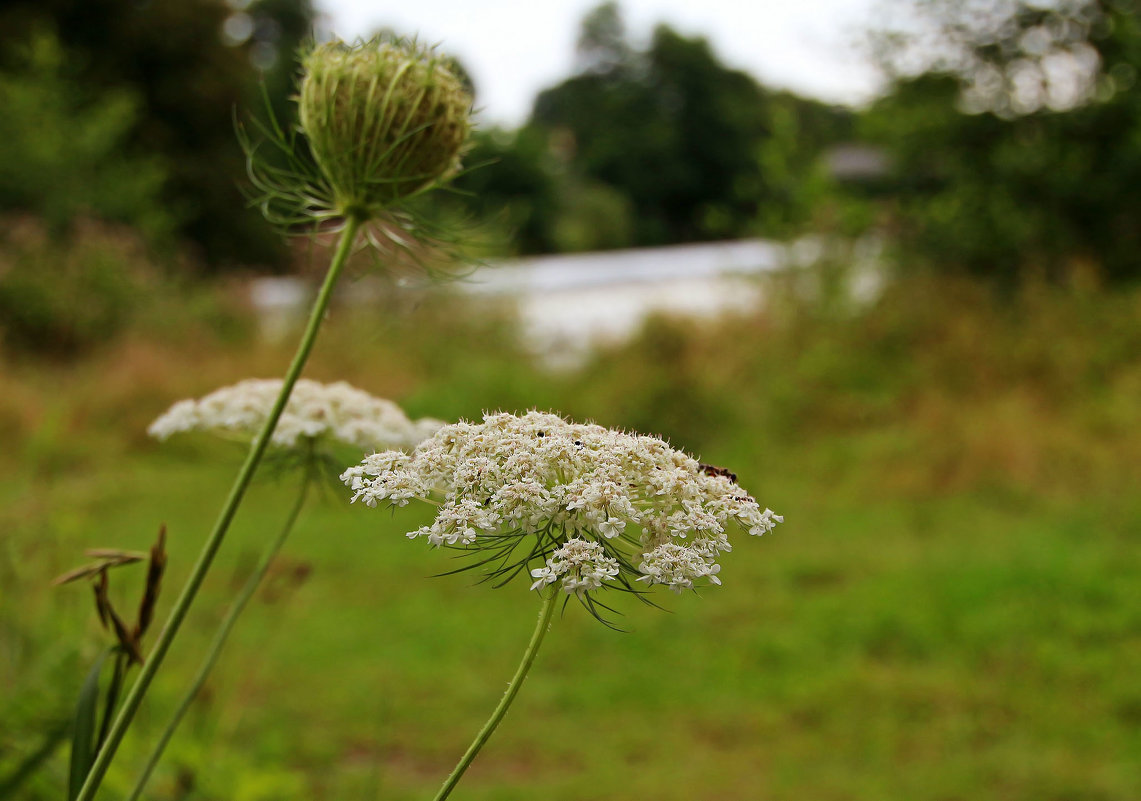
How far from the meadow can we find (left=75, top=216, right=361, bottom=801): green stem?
246mm

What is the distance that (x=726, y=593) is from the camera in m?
6.00

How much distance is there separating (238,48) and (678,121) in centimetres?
1357

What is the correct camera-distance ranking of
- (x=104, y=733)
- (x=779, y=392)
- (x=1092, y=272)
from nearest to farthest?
(x=104, y=733) → (x=779, y=392) → (x=1092, y=272)

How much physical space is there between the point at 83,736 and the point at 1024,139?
11.8 metres

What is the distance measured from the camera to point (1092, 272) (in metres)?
10.2

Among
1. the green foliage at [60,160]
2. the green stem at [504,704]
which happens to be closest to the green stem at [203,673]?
the green stem at [504,704]

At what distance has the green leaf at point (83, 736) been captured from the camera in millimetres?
996

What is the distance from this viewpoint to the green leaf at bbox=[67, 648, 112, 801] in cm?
100

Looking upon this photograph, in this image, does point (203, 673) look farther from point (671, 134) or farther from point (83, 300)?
point (671, 134)

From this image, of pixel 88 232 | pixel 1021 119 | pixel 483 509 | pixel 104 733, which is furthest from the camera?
pixel 88 232

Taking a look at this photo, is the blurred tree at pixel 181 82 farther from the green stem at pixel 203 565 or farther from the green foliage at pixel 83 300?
the green stem at pixel 203 565

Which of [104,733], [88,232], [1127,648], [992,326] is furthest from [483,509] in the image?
[88,232]

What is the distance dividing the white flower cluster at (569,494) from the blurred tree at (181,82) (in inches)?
738

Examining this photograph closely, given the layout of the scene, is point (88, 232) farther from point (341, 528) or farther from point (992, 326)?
point (992, 326)
